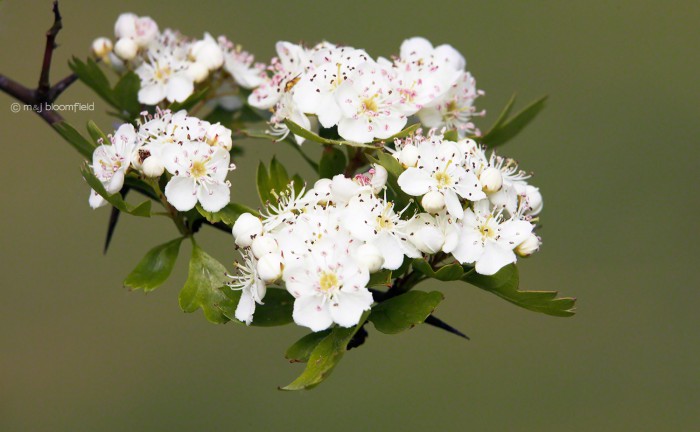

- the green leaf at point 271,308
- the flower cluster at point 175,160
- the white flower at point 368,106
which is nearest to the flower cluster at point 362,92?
the white flower at point 368,106

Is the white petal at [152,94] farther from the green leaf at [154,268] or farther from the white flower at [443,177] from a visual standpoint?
the white flower at [443,177]

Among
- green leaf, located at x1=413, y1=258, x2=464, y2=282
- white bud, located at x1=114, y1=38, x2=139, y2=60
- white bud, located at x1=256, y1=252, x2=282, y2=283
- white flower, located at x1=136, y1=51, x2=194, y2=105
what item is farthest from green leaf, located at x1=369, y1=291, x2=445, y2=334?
white bud, located at x1=114, y1=38, x2=139, y2=60

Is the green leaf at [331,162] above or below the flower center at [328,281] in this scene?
above

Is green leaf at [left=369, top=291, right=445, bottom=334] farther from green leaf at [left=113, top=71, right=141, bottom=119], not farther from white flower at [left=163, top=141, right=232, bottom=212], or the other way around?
green leaf at [left=113, top=71, right=141, bottom=119]

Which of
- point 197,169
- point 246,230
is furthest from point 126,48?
point 246,230

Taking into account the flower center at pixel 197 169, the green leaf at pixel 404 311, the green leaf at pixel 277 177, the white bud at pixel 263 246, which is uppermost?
the green leaf at pixel 277 177

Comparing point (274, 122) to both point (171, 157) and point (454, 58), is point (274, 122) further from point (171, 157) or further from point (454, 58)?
point (454, 58)

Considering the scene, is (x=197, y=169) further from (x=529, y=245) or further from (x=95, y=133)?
(x=529, y=245)
